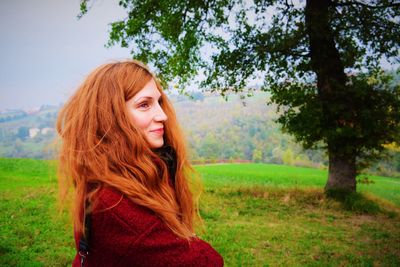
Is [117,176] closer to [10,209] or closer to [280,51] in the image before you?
[10,209]

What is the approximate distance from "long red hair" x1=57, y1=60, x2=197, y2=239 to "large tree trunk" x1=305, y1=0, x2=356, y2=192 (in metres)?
10.2

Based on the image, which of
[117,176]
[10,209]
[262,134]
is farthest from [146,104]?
Answer: [262,134]

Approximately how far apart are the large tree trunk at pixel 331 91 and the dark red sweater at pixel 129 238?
10481mm

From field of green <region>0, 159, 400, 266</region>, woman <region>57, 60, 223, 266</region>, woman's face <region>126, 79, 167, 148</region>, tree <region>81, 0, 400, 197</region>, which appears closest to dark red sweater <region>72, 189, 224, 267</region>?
woman <region>57, 60, 223, 266</region>

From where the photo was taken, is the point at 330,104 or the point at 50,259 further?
the point at 330,104

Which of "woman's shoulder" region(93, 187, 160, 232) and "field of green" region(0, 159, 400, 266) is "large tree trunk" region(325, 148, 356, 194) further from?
"woman's shoulder" region(93, 187, 160, 232)

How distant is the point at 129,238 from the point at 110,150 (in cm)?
48

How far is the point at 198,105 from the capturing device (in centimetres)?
11938

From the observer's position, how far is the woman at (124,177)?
5.03ft

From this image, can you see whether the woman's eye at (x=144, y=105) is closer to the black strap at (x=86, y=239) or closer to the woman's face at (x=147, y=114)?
the woman's face at (x=147, y=114)

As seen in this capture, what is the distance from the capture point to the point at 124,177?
172 cm

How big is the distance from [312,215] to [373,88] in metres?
4.64

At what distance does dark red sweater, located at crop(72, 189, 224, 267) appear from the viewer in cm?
151

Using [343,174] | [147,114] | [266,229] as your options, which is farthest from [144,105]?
[343,174]
